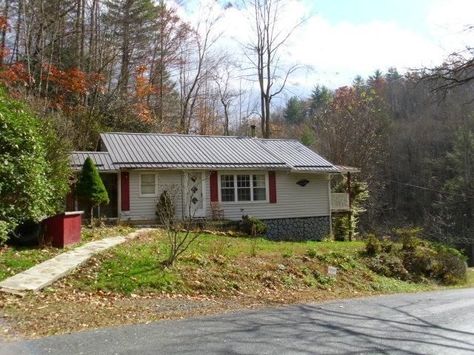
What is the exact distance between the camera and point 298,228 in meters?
21.8

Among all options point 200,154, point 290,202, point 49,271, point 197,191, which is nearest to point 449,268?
point 290,202

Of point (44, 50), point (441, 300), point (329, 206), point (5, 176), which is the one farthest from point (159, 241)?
point (44, 50)

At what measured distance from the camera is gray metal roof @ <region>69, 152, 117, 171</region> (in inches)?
739

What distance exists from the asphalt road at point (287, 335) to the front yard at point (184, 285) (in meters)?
0.67

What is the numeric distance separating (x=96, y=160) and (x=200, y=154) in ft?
15.0

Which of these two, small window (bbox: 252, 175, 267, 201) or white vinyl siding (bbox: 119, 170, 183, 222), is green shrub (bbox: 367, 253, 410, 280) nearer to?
small window (bbox: 252, 175, 267, 201)

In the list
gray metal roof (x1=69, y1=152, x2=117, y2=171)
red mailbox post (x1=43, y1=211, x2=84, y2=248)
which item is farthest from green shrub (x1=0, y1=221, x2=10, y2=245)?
gray metal roof (x1=69, y1=152, x2=117, y2=171)

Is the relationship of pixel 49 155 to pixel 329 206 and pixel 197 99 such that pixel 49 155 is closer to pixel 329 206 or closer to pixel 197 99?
pixel 329 206

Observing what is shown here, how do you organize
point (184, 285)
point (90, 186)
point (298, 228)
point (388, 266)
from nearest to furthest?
1. point (184, 285)
2. point (388, 266)
3. point (90, 186)
4. point (298, 228)

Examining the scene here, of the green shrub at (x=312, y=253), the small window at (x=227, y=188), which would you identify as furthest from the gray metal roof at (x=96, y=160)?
the green shrub at (x=312, y=253)

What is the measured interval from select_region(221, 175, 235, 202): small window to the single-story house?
0.14ft

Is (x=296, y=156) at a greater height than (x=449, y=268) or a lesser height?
greater

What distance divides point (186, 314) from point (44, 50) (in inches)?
878

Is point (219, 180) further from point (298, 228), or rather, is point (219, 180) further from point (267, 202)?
point (298, 228)
